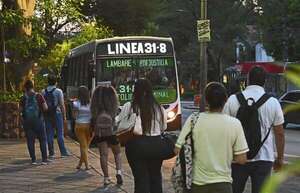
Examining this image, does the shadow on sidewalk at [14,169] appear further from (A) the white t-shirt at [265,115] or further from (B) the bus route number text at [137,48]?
(B) the bus route number text at [137,48]

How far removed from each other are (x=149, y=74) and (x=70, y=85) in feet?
21.3

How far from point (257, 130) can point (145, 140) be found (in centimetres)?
150

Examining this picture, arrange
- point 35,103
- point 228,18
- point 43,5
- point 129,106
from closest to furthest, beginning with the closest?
point 129,106 → point 35,103 → point 43,5 → point 228,18

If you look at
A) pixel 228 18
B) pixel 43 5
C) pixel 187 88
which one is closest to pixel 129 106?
pixel 43 5

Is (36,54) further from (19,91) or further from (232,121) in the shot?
(232,121)

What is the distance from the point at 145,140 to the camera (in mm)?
6887

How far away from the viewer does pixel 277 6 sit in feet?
122

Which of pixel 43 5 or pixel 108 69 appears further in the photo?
pixel 43 5

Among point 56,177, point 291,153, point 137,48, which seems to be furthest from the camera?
point 137,48

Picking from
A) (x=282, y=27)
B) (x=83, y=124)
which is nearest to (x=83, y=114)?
(x=83, y=124)

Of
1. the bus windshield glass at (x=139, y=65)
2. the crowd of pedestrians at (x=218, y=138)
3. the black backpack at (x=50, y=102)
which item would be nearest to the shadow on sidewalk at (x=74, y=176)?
the black backpack at (x=50, y=102)

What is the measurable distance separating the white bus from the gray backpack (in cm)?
836

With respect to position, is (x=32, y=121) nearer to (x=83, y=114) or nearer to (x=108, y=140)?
(x=83, y=114)

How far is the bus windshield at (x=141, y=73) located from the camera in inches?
715
